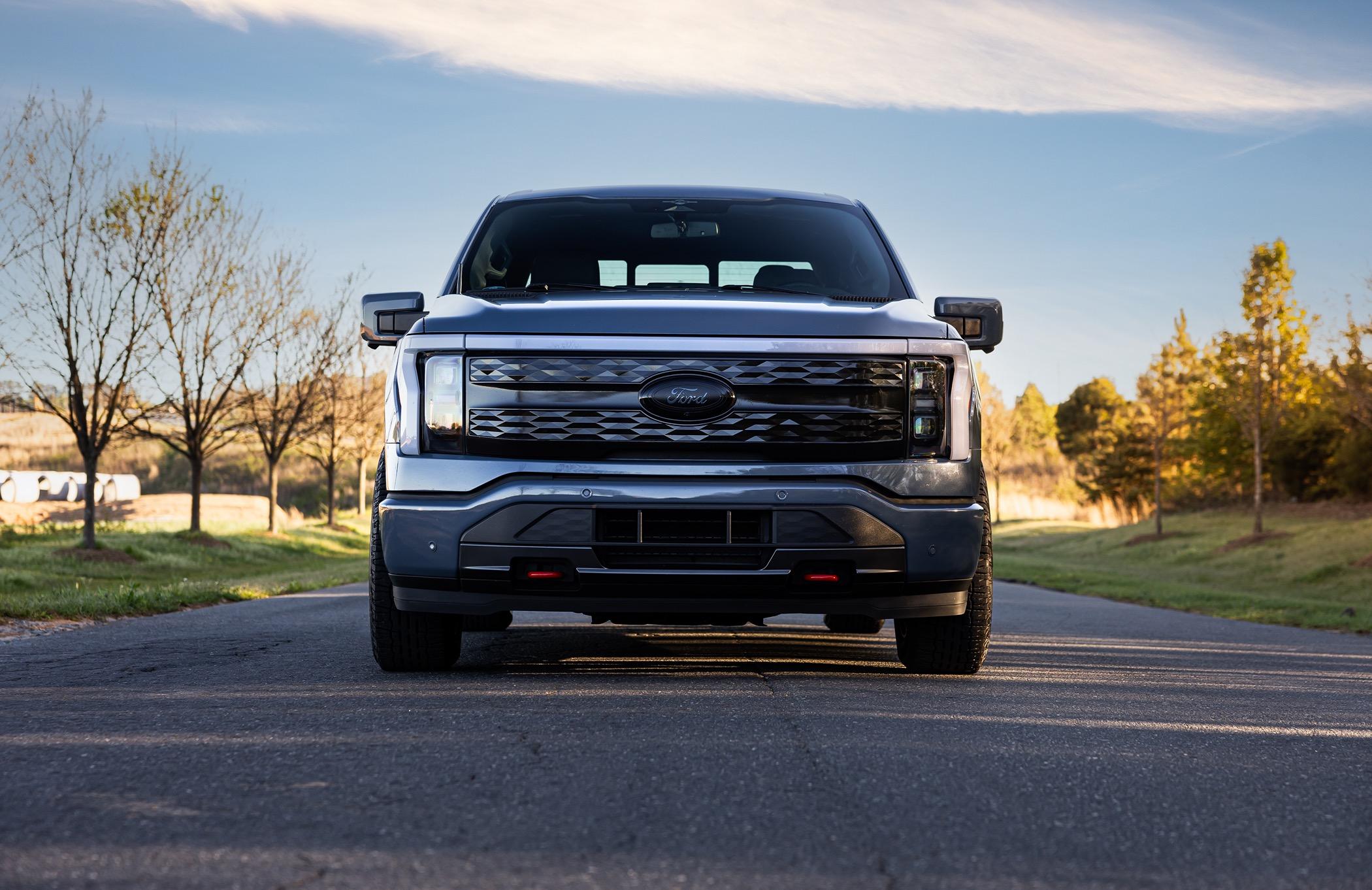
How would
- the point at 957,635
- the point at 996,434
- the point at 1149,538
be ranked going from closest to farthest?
the point at 957,635 < the point at 1149,538 < the point at 996,434

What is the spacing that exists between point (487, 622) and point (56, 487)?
38603mm

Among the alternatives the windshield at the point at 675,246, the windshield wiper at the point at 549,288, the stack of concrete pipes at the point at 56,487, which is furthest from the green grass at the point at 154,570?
the stack of concrete pipes at the point at 56,487

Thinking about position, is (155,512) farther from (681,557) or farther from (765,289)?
(681,557)

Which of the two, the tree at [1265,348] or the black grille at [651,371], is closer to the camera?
the black grille at [651,371]

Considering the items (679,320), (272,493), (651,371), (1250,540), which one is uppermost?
(679,320)

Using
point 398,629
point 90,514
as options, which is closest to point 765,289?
point 398,629

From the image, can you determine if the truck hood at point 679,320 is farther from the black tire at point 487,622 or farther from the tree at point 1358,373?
the tree at point 1358,373

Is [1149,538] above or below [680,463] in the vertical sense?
below

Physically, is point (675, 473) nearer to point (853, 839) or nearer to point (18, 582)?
point (853, 839)

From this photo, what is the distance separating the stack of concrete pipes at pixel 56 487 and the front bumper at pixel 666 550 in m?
32.2

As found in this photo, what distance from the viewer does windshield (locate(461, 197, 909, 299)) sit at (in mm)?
6012

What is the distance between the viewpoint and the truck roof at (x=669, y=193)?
636 centimetres

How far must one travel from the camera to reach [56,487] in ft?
131

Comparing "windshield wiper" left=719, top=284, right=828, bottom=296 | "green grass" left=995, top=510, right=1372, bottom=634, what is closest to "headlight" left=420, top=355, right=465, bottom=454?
"windshield wiper" left=719, top=284, right=828, bottom=296
